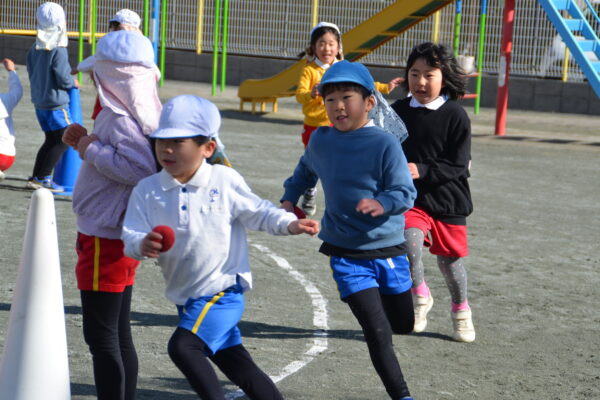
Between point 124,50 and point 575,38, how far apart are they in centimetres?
1395

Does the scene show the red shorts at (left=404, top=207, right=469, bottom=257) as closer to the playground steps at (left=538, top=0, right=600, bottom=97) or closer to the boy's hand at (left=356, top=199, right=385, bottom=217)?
the boy's hand at (left=356, top=199, right=385, bottom=217)

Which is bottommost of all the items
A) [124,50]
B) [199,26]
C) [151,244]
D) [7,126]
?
[7,126]

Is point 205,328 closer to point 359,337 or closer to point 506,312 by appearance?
point 359,337

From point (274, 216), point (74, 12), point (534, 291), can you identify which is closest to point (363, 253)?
point (274, 216)

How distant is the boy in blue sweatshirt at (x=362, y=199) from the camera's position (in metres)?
4.92

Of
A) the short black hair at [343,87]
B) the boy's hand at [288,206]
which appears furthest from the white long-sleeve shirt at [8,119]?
the short black hair at [343,87]

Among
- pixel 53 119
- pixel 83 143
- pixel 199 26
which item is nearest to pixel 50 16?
pixel 53 119

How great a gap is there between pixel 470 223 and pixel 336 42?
2.22 metres

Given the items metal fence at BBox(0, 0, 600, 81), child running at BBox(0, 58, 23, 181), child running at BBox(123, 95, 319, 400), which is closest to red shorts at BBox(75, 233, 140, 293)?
child running at BBox(123, 95, 319, 400)

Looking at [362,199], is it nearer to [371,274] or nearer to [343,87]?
[371,274]

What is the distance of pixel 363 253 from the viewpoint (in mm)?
5031

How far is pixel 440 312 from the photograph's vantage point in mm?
7043

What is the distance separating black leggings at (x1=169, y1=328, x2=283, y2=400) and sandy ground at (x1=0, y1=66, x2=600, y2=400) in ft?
3.06

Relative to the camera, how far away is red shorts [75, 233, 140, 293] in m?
4.42
